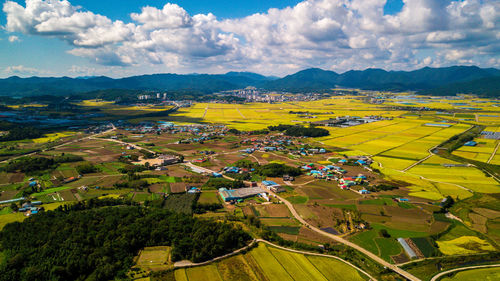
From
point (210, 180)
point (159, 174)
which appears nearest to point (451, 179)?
point (210, 180)

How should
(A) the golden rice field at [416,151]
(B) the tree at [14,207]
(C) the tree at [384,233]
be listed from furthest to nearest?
(A) the golden rice field at [416,151] < (B) the tree at [14,207] < (C) the tree at [384,233]

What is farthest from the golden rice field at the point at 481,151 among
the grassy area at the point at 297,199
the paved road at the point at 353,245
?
the paved road at the point at 353,245

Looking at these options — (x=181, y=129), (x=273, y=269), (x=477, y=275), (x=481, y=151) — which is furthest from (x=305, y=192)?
(x=181, y=129)

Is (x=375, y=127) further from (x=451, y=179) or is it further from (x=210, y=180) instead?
(x=210, y=180)

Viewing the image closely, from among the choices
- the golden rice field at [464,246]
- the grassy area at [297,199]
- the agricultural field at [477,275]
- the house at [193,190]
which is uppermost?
the house at [193,190]

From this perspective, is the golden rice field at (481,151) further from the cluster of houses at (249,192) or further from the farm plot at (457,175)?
the cluster of houses at (249,192)

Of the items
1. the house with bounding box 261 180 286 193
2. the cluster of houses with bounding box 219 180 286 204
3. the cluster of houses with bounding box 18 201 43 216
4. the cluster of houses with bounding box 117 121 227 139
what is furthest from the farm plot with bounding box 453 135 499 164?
the cluster of houses with bounding box 18 201 43 216
